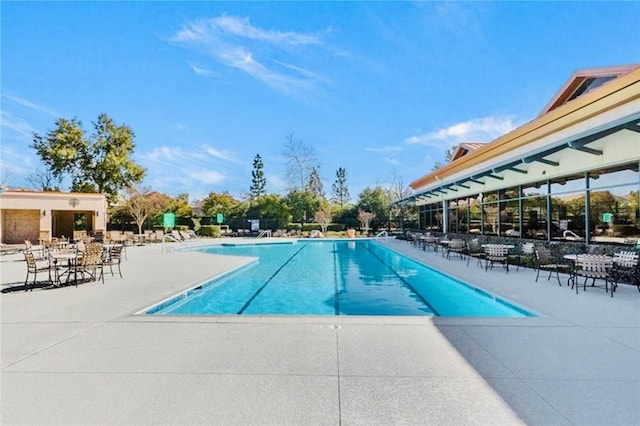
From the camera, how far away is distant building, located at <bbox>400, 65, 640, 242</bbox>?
7.38 metres

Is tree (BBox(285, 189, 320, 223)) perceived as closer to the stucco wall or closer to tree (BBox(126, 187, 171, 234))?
tree (BBox(126, 187, 171, 234))

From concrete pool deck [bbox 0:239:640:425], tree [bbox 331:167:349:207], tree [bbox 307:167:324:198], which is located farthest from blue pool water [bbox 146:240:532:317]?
tree [bbox 331:167:349:207]

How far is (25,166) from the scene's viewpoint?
32062 mm

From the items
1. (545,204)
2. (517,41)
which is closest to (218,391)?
(545,204)

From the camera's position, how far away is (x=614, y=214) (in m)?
7.93

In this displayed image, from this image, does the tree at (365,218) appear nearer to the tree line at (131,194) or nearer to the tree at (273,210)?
the tree line at (131,194)

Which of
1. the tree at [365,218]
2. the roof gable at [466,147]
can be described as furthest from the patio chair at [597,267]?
the tree at [365,218]

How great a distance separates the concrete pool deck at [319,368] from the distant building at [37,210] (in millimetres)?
17287

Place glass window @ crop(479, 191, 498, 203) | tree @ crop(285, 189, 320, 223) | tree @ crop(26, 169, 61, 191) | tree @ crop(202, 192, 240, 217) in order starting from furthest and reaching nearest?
tree @ crop(26, 169, 61, 191) < tree @ crop(202, 192, 240, 217) < tree @ crop(285, 189, 320, 223) < glass window @ crop(479, 191, 498, 203)

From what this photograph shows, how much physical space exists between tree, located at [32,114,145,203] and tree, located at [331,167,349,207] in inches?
1037

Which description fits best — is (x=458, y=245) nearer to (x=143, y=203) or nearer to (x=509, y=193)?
(x=509, y=193)

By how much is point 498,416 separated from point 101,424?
107 inches

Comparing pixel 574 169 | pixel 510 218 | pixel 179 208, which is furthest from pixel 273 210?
pixel 574 169

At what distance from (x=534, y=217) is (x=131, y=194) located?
25.5m
